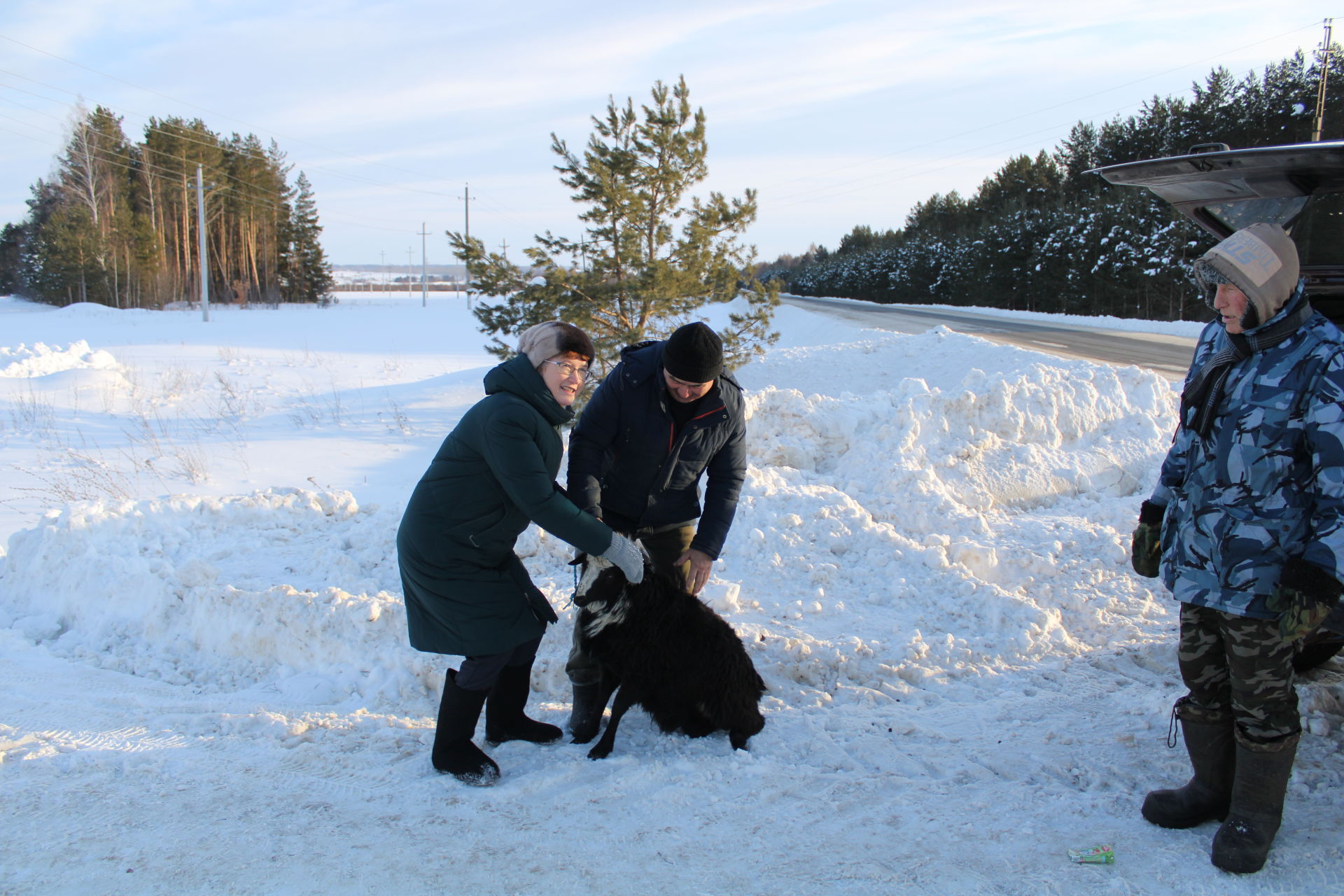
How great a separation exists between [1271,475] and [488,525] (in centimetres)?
286

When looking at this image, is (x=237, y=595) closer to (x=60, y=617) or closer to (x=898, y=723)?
(x=60, y=617)

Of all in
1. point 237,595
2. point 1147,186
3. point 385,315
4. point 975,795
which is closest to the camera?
point 975,795

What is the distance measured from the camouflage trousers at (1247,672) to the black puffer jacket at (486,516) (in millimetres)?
2271

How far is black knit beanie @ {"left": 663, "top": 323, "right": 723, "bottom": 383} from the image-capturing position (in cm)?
327

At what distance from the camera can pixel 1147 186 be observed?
11.8 ft

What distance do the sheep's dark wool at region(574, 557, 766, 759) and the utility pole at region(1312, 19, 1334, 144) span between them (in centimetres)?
2982

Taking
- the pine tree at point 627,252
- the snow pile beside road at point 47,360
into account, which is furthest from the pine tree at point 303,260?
the pine tree at point 627,252

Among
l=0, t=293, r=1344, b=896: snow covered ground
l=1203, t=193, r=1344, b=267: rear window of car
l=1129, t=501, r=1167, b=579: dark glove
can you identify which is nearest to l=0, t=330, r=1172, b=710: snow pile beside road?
l=0, t=293, r=1344, b=896: snow covered ground

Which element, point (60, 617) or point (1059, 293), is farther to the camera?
point (1059, 293)

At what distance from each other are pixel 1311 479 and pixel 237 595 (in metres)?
5.25

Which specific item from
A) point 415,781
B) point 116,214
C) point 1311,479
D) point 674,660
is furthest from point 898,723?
point 116,214

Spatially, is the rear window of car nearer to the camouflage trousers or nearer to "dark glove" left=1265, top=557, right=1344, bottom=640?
"dark glove" left=1265, top=557, right=1344, bottom=640

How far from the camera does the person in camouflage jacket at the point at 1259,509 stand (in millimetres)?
2379

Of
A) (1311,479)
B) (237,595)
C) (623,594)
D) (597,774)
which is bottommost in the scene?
(597,774)
